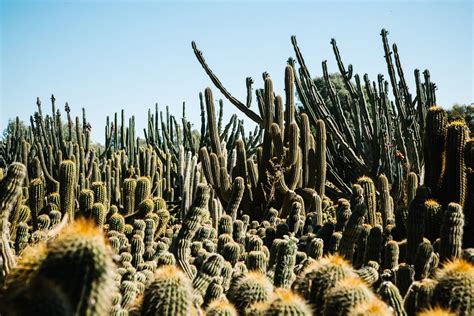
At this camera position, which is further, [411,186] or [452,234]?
[411,186]

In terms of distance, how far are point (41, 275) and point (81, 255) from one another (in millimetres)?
140

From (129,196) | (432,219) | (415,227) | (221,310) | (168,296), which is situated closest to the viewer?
(168,296)

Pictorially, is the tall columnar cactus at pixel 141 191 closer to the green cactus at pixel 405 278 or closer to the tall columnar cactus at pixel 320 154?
the tall columnar cactus at pixel 320 154

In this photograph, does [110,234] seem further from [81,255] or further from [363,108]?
[363,108]

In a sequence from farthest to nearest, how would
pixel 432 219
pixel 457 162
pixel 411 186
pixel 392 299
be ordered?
pixel 411 186, pixel 457 162, pixel 432 219, pixel 392 299

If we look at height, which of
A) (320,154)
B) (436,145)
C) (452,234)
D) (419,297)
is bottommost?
(419,297)

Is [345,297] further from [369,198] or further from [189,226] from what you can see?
[369,198]

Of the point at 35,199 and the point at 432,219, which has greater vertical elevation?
the point at 35,199

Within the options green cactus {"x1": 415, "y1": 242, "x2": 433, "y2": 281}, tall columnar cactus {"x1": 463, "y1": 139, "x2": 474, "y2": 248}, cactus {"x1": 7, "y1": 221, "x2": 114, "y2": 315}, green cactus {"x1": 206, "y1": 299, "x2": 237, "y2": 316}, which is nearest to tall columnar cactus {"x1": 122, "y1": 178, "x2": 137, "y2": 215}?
tall columnar cactus {"x1": 463, "y1": 139, "x2": 474, "y2": 248}

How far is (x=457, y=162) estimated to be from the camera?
544 centimetres

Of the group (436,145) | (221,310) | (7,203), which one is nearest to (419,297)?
(221,310)

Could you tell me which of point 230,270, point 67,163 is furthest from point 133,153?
point 230,270

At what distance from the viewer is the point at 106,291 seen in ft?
5.73

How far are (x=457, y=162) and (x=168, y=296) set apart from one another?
4104 mm
